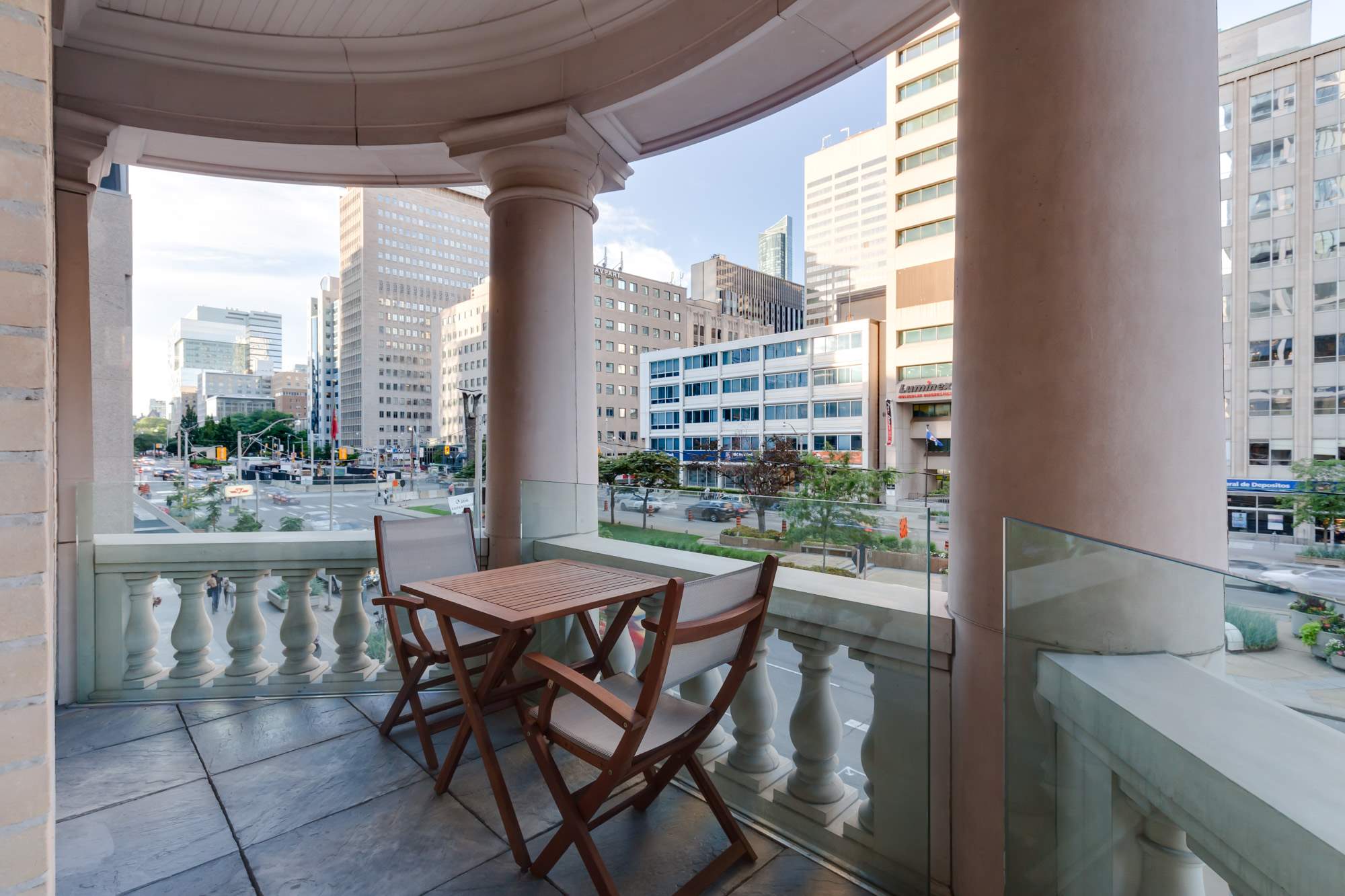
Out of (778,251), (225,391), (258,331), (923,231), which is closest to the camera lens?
(225,391)

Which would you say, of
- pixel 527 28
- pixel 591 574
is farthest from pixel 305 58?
pixel 591 574

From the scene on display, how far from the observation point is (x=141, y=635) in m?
3.17

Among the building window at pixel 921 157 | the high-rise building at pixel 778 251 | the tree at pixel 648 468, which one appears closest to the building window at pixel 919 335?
the building window at pixel 921 157

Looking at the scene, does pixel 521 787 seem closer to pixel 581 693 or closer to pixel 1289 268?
pixel 581 693

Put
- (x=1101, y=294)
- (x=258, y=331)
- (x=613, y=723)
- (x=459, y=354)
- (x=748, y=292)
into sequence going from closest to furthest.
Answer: (x=1101, y=294) → (x=613, y=723) → (x=258, y=331) → (x=459, y=354) → (x=748, y=292)

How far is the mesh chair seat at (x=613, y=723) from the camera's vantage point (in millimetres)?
1724

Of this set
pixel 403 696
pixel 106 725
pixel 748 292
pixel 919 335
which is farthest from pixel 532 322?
pixel 748 292

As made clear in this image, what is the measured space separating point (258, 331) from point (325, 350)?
31.2 ft

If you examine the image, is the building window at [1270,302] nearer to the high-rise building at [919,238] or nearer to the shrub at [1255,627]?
the high-rise building at [919,238]

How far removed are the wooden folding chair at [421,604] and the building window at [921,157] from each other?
50.7ft

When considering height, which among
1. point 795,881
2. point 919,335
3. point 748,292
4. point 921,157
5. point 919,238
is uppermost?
point 748,292

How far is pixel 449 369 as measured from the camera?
21609mm

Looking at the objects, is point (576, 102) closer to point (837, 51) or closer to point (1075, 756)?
point (837, 51)

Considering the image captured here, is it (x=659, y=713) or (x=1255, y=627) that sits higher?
(x=1255, y=627)
